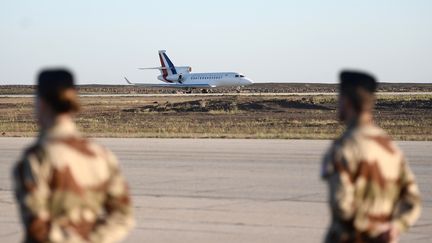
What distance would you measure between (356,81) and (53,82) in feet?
5.95

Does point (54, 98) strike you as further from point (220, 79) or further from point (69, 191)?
point (220, 79)

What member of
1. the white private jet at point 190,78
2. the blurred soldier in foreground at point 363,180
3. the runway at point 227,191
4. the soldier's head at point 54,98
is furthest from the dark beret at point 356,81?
the white private jet at point 190,78

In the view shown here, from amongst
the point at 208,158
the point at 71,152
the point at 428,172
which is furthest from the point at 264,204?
the point at 71,152

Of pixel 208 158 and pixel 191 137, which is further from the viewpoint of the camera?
pixel 191 137

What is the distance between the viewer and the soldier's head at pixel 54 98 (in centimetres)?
498

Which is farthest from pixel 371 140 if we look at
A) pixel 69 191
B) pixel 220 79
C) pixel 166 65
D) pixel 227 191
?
pixel 166 65

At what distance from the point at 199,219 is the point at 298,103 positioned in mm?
51239

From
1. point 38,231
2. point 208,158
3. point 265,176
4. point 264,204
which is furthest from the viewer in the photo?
point 208,158

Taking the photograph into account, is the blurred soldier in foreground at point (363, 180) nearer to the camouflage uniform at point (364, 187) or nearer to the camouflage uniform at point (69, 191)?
the camouflage uniform at point (364, 187)

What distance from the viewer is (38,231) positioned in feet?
15.9

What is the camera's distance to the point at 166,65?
119250mm

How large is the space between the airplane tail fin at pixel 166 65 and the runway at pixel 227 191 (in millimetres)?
90694

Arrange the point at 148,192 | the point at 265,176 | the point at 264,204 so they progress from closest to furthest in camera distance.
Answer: the point at 264,204, the point at 148,192, the point at 265,176

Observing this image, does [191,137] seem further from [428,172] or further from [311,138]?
[428,172]
